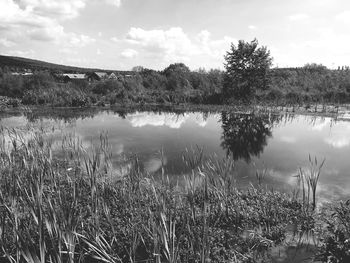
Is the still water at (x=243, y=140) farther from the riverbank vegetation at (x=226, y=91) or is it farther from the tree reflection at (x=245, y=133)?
the riverbank vegetation at (x=226, y=91)

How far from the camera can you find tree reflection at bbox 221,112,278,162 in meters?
12.2

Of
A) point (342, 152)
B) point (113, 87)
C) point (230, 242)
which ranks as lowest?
point (230, 242)

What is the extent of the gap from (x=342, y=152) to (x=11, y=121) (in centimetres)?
1885

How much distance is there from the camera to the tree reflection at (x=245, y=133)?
1220 cm

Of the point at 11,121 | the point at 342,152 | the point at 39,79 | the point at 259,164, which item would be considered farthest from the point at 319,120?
the point at 39,79

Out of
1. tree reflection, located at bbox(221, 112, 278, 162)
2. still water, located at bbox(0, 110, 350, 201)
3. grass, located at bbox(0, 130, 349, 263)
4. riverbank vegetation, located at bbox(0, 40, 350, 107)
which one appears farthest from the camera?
riverbank vegetation, located at bbox(0, 40, 350, 107)

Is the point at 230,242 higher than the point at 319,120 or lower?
lower

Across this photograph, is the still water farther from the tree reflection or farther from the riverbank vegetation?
the riverbank vegetation

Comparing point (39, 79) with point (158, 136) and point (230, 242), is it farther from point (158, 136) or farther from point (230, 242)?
point (230, 242)

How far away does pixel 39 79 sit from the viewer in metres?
33.0

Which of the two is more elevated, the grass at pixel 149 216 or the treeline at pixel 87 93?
the treeline at pixel 87 93

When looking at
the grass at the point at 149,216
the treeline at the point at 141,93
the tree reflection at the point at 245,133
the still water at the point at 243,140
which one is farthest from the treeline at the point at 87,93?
the grass at the point at 149,216

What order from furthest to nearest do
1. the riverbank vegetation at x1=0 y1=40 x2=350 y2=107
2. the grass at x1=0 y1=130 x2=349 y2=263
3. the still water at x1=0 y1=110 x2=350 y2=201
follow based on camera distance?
the riverbank vegetation at x1=0 y1=40 x2=350 y2=107
the still water at x1=0 y1=110 x2=350 y2=201
the grass at x1=0 y1=130 x2=349 y2=263

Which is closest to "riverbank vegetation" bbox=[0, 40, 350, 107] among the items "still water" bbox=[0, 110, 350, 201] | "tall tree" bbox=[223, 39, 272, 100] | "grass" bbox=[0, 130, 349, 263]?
"tall tree" bbox=[223, 39, 272, 100]
